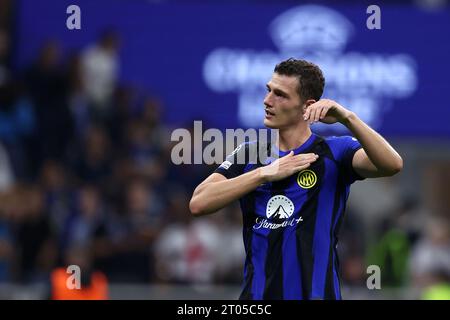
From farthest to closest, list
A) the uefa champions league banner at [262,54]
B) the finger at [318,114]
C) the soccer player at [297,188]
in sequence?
the uefa champions league banner at [262,54] < the soccer player at [297,188] < the finger at [318,114]

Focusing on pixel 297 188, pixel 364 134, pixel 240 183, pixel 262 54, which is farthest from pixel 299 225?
pixel 262 54

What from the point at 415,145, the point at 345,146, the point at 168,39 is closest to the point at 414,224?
the point at 415,145

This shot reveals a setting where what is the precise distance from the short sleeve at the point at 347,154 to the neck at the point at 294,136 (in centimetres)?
18

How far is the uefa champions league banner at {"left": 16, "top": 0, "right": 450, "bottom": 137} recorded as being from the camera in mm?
13930

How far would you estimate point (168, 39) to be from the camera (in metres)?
14.2

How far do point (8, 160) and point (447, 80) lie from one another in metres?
5.67

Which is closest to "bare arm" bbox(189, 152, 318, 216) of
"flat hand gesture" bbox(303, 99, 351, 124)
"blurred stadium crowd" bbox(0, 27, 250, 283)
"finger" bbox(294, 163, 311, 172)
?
"finger" bbox(294, 163, 311, 172)

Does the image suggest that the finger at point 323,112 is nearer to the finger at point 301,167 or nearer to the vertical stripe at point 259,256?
the finger at point 301,167

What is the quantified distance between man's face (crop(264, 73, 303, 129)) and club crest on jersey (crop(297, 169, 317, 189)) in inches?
13.0

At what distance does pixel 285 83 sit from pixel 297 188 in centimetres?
65

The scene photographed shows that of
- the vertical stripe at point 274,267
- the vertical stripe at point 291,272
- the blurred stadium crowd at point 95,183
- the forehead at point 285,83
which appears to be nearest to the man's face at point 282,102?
the forehead at point 285,83

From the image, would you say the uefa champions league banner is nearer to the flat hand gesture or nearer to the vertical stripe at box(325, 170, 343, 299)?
the vertical stripe at box(325, 170, 343, 299)

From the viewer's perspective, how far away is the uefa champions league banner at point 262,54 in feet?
45.7
